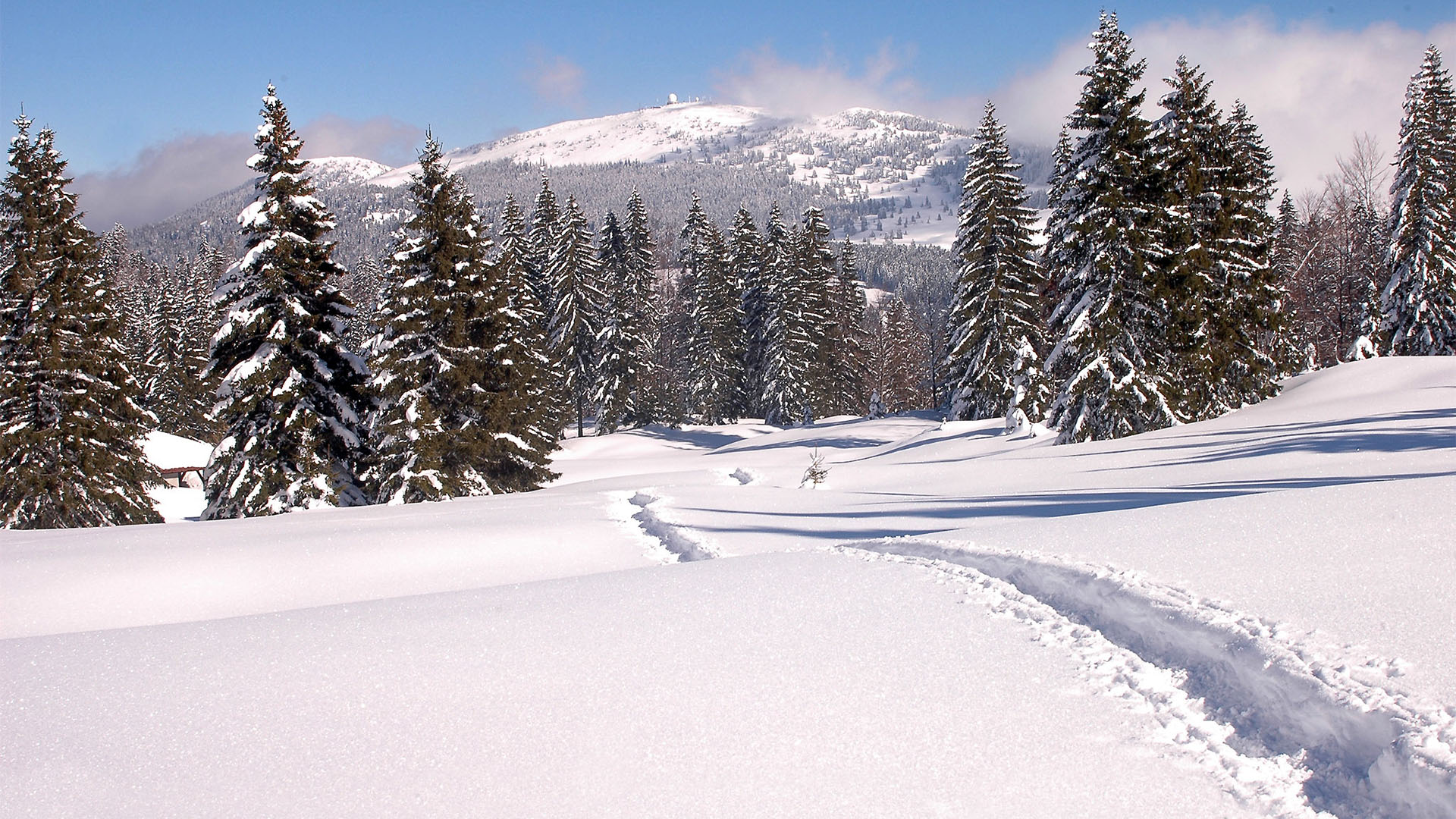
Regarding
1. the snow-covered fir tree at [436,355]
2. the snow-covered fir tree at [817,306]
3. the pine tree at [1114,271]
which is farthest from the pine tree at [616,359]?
the pine tree at [1114,271]

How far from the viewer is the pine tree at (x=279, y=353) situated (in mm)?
19719

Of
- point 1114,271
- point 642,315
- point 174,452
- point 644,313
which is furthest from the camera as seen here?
point 644,313

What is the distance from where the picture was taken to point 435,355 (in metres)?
22.7

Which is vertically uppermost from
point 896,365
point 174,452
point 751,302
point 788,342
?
point 751,302

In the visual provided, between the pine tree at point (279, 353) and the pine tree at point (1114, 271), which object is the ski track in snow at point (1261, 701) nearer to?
the pine tree at point (279, 353)

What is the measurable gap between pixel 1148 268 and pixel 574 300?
105ft

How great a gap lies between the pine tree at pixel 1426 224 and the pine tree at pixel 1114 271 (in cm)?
1810

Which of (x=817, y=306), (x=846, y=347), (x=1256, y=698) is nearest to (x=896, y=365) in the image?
(x=846, y=347)

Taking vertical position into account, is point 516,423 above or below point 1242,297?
below

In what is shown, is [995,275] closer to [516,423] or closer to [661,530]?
[516,423]

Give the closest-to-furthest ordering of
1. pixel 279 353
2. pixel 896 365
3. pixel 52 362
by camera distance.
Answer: pixel 279 353
pixel 52 362
pixel 896 365

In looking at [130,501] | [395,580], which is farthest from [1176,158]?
[130,501]

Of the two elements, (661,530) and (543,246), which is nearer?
(661,530)

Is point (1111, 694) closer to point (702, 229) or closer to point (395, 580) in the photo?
Answer: point (395, 580)
